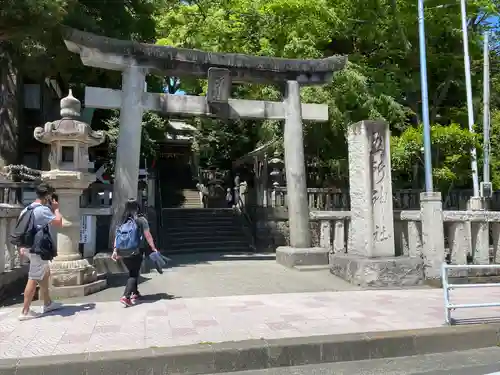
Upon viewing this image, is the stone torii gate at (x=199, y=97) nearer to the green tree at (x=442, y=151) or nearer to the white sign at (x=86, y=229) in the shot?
the white sign at (x=86, y=229)

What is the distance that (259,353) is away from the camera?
4586 millimetres

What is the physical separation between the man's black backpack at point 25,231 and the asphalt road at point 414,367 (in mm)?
3361

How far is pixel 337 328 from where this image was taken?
5.30m

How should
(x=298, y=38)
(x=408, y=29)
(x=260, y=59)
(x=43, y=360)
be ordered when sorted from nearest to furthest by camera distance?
(x=43, y=360) → (x=260, y=59) → (x=298, y=38) → (x=408, y=29)

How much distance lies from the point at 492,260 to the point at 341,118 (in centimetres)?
650

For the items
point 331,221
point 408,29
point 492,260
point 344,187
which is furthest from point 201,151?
point 492,260

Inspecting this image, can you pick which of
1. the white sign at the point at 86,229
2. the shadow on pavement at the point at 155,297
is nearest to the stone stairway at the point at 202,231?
the white sign at the point at 86,229

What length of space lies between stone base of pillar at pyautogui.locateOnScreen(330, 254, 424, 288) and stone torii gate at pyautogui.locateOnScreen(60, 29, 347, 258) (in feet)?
8.58

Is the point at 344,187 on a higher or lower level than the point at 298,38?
lower

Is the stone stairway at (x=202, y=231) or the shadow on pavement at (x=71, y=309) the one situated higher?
the stone stairway at (x=202, y=231)

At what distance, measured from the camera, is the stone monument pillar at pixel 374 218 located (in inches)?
Result: 315

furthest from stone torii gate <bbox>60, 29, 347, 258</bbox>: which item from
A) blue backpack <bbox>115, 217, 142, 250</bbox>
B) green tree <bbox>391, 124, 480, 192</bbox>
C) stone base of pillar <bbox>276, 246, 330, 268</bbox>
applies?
green tree <bbox>391, 124, 480, 192</bbox>

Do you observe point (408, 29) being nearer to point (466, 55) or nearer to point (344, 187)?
point (466, 55)

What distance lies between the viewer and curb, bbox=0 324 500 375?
164 inches
